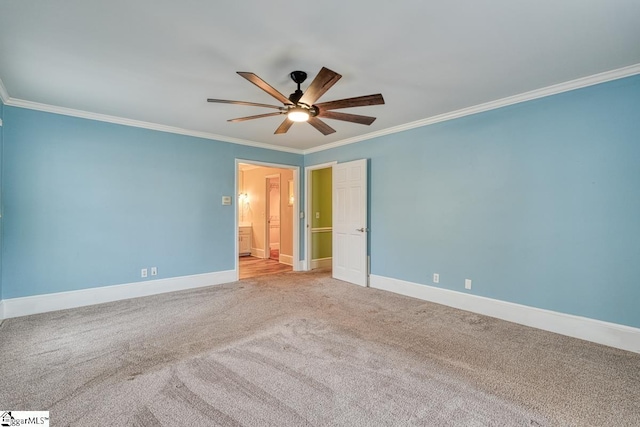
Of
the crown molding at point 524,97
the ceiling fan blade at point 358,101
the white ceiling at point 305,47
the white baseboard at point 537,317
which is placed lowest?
the white baseboard at point 537,317

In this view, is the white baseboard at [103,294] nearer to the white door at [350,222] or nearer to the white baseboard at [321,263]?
the white baseboard at [321,263]

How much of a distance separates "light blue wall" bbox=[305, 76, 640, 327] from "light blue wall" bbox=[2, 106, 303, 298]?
10.1 feet

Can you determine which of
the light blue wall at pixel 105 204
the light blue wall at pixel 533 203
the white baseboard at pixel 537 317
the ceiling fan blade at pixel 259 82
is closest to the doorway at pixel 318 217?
the light blue wall at pixel 105 204

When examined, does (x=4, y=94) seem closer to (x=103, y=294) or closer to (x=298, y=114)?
(x=103, y=294)

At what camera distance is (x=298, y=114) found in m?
2.81

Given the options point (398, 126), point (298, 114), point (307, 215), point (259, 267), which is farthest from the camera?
point (259, 267)

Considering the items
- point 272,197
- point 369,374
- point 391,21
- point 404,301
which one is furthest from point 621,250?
point 272,197

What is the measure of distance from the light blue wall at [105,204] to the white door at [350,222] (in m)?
1.88

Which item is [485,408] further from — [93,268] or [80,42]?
[93,268]

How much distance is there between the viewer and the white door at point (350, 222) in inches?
198

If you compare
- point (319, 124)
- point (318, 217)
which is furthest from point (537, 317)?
point (318, 217)

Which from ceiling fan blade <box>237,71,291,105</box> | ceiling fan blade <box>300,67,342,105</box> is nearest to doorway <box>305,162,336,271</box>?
ceiling fan blade <box>300,67,342,105</box>

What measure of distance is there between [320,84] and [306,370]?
2243mm

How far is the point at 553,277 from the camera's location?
3162 mm
